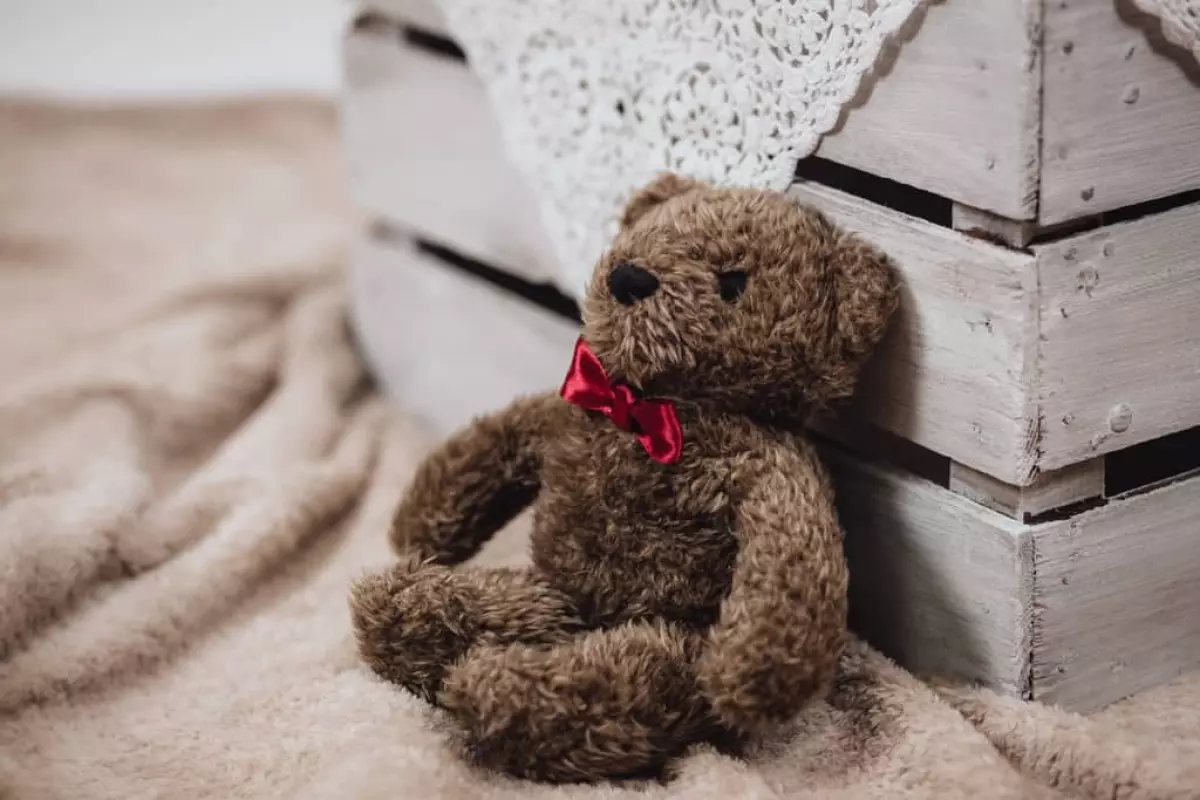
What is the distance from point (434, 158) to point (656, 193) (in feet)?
1.45

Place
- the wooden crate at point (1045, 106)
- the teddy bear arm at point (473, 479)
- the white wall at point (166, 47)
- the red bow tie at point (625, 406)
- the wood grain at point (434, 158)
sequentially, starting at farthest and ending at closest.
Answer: the white wall at point (166, 47) → the wood grain at point (434, 158) → the teddy bear arm at point (473, 479) → the red bow tie at point (625, 406) → the wooden crate at point (1045, 106)

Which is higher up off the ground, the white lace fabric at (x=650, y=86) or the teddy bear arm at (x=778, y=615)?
the white lace fabric at (x=650, y=86)

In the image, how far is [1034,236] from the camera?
0.77 metres

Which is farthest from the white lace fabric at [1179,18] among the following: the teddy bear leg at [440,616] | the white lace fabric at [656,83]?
the teddy bear leg at [440,616]

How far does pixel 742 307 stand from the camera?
0.81 meters

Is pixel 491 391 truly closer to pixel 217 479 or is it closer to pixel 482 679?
pixel 217 479

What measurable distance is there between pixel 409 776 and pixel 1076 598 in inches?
16.1

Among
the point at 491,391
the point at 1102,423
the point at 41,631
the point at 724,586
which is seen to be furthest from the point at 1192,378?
the point at 41,631

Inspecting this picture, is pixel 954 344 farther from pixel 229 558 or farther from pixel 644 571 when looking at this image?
pixel 229 558

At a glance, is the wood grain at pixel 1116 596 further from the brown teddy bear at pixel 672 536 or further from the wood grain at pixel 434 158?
the wood grain at pixel 434 158

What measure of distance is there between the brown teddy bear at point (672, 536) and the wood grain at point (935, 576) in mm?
80

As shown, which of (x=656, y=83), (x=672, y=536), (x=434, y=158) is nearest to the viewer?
(x=672, y=536)

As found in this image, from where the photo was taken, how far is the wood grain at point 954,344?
77 centimetres

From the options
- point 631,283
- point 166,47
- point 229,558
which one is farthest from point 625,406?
point 166,47
